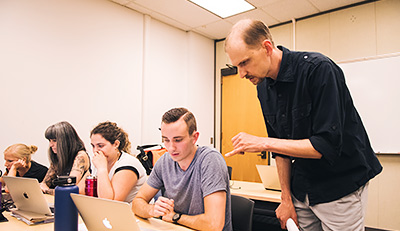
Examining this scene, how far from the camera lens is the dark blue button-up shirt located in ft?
3.71

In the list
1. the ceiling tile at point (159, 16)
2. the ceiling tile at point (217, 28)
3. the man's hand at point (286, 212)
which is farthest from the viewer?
the ceiling tile at point (217, 28)

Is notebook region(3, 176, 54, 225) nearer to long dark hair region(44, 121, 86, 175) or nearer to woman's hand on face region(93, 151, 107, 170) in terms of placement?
woman's hand on face region(93, 151, 107, 170)

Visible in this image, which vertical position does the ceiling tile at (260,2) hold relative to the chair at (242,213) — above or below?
above

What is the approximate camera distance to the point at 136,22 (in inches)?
171

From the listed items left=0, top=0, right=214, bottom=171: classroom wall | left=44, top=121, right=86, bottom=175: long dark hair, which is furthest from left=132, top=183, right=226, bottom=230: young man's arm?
left=0, top=0, right=214, bottom=171: classroom wall

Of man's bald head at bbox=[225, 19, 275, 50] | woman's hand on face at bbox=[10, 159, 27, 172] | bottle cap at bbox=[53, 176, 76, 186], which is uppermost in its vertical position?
man's bald head at bbox=[225, 19, 275, 50]

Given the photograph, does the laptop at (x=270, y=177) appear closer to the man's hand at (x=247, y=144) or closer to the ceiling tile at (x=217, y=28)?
the man's hand at (x=247, y=144)

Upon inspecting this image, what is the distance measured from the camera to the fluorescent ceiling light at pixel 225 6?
159 inches

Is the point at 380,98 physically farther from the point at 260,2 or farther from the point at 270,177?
the point at 270,177

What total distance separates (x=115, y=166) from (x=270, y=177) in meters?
1.31

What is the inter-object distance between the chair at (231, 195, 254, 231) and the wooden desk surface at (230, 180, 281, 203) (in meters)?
0.58

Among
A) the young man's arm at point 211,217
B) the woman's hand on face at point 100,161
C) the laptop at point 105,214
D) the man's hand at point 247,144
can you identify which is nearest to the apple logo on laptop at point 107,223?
the laptop at point 105,214

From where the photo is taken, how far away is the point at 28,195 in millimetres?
1589

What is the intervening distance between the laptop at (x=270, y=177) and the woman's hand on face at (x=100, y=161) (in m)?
1.30
